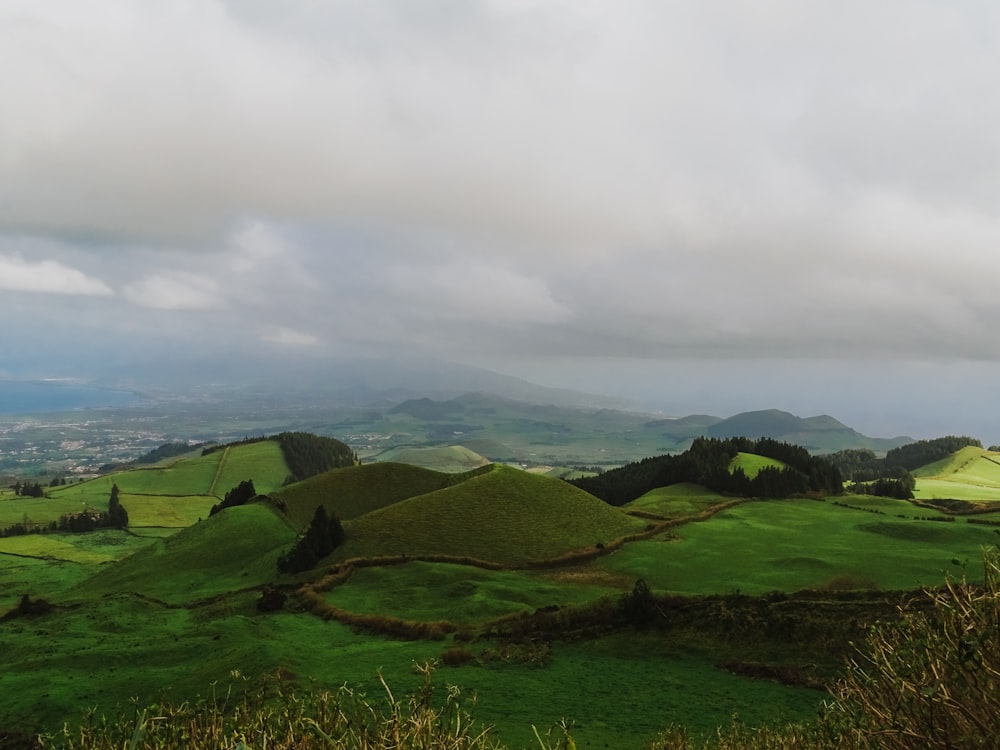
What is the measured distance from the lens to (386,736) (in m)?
8.08

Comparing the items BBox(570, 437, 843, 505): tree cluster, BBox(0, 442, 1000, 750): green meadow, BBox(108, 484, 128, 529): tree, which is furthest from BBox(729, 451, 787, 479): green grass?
BBox(108, 484, 128, 529): tree

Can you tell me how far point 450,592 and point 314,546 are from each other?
73.8 ft

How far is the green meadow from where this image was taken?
3011cm

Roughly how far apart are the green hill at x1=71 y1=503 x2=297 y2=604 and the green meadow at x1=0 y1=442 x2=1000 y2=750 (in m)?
0.35

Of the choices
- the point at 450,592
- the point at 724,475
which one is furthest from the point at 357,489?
the point at 724,475

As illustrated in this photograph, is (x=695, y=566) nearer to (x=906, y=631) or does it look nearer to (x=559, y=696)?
(x=559, y=696)

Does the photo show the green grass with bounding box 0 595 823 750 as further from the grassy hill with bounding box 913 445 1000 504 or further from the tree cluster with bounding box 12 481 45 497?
the tree cluster with bounding box 12 481 45 497

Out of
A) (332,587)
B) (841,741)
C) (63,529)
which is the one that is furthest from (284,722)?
(63,529)

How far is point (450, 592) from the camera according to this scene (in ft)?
173

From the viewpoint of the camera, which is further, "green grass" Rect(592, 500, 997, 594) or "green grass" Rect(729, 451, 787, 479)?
"green grass" Rect(729, 451, 787, 479)

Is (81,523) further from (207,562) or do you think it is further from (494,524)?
(494,524)

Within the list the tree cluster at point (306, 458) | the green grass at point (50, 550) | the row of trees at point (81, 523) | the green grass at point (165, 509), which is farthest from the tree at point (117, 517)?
the tree cluster at point (306, 458)

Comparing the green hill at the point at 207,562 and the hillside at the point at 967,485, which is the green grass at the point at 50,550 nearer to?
the green hill at the point at 207,562

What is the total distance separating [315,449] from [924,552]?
17384 cm
